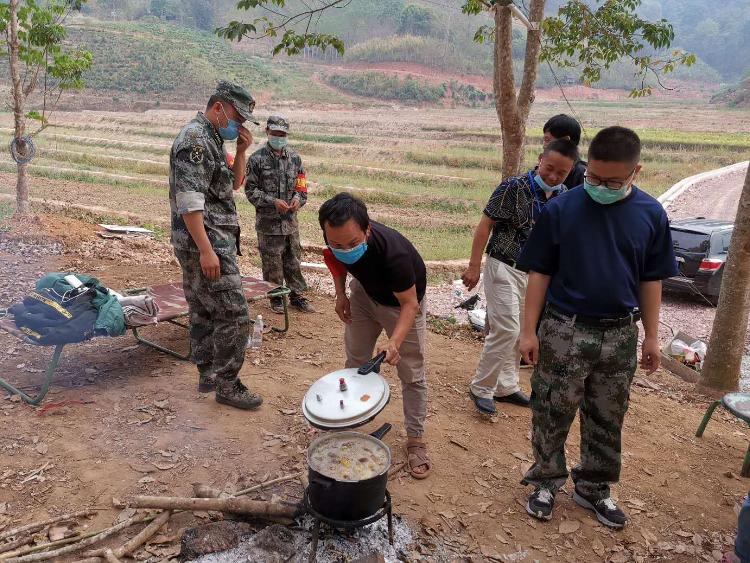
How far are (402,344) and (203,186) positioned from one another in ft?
4.95

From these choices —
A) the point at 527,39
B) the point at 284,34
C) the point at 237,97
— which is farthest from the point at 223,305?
the point at 527,39

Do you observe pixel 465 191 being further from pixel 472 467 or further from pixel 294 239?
pixel 472 467

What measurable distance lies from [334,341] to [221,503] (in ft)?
9.37

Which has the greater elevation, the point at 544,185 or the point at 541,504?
the point at 544,185

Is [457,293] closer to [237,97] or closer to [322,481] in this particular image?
[237,97]

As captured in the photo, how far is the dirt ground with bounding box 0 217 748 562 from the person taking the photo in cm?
293

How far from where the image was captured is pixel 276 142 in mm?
5664

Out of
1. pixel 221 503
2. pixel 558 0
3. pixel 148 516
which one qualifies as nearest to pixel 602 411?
pixel 221 503

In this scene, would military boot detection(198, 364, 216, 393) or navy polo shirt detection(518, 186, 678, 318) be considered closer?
navy polo shirt detection(518, 186, 678, 318)

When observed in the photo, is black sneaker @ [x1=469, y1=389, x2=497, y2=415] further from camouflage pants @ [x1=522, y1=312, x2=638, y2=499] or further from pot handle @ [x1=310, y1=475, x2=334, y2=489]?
pot handle @ [x1=310, y1=475, x2=334, y2=489]

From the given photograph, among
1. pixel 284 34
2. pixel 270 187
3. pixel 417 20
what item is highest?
pixel 417 20

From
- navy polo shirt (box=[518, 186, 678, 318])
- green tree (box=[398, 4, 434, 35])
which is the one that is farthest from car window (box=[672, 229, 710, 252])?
green tree (box=[398, 4, 434, 35])

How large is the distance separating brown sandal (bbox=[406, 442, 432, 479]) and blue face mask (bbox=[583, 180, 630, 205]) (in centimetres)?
170

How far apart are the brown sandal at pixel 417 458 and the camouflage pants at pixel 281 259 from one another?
2984 millimetres
